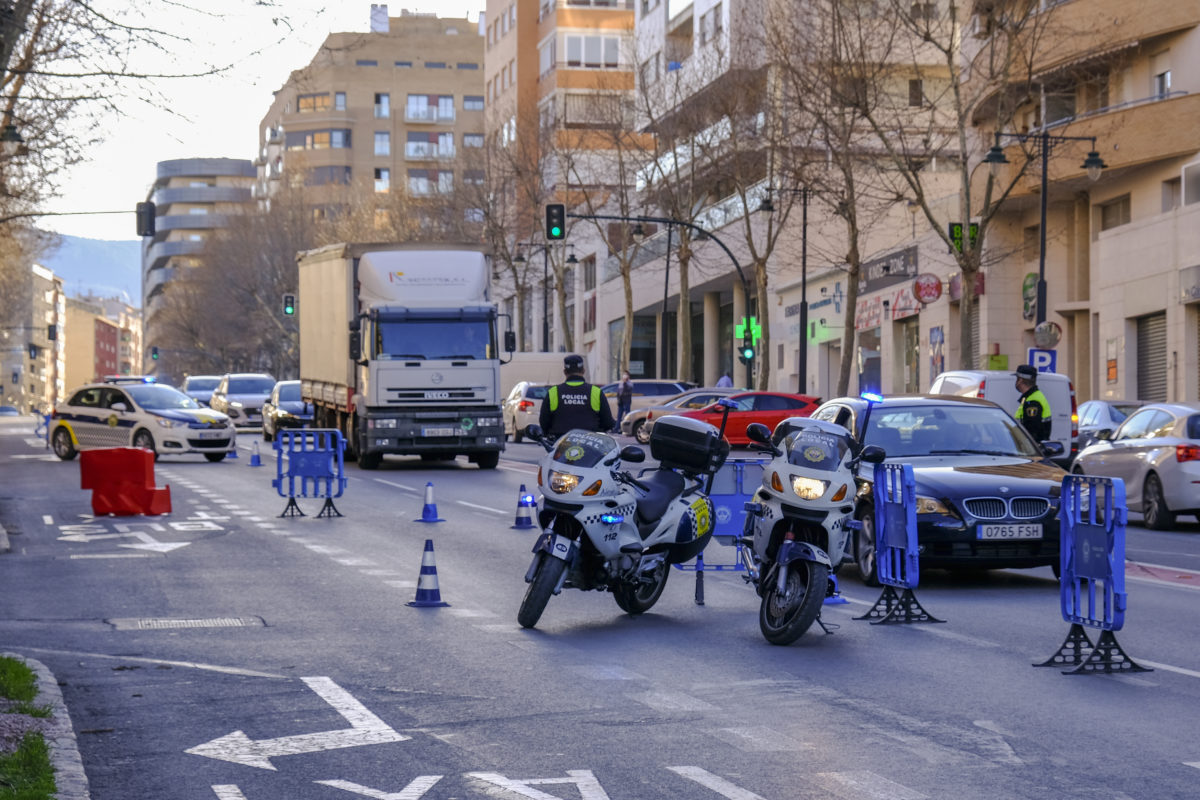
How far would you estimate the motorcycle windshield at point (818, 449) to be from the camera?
1084 centimetres

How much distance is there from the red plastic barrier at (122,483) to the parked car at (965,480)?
32.0ft

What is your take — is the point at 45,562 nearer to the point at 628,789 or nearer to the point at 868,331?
the point at 628,789

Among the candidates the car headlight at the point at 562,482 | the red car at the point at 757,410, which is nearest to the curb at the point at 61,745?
the car headlight at the point at 562,482

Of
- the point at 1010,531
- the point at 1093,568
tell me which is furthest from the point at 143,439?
the point at 1093,568

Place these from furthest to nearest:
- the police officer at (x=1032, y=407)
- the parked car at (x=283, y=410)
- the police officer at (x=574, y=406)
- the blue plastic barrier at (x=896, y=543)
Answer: the parked car at (x=283, y=410) → the police officer at (x=1032, y=407) → the police officer at (x=574, y=406) → the blue plastic barrier at (x=896, y=543)

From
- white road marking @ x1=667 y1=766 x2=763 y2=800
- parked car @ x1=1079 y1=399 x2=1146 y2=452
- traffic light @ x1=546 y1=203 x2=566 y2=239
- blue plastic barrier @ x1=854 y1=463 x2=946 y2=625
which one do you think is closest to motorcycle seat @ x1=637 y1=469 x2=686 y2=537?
blue plastic barrier @ x1=854 y1=463 x2=946 y2=625

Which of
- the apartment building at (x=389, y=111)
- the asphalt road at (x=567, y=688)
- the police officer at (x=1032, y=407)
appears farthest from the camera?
the apartment building at (x=389, y=111)

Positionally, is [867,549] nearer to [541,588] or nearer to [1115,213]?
[541,588]

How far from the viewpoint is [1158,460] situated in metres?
21.8

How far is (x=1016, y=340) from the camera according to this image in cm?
4797

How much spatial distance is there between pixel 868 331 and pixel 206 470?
103ft

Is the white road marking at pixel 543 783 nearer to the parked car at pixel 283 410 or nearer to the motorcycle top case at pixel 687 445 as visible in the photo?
the motorcycle top case at pixel 687 445

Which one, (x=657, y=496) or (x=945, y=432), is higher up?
(x=945, y=432)

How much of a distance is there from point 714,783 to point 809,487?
4.20m
